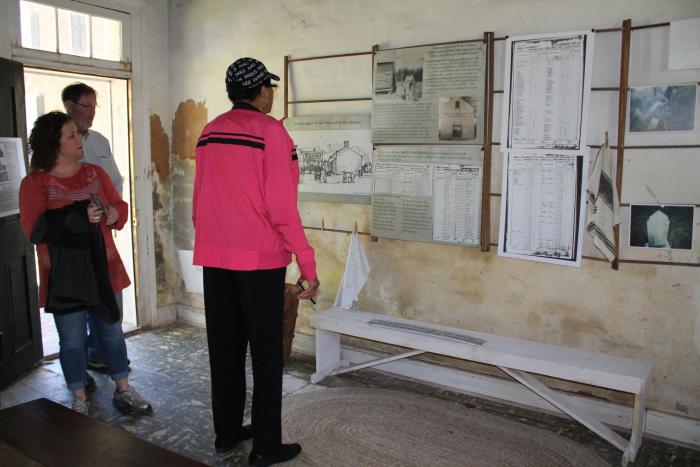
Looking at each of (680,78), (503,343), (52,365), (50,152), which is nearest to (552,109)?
(680,78)

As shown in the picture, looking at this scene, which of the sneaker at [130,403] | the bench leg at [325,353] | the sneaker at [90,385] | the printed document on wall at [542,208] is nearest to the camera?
the printed document on wall at [542,208]

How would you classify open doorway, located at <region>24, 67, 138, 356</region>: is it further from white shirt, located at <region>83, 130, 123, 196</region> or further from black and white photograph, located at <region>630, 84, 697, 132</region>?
black and white photograph, located at <region>630, 84, 697, 132</region>

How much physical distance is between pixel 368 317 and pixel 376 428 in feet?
2.44

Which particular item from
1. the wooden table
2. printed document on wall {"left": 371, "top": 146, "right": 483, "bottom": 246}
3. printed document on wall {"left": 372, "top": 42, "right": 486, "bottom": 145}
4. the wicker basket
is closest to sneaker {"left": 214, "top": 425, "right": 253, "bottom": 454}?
the wooden table

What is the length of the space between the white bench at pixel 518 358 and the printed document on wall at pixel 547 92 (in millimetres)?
1028

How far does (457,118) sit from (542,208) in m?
0.68

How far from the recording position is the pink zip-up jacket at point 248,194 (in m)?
2.20

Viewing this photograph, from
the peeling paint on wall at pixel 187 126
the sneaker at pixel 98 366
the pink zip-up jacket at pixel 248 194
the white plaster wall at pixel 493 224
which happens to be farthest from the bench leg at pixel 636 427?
the peeling paint on wall at pixel 187 126

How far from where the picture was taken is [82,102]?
3.27 meters

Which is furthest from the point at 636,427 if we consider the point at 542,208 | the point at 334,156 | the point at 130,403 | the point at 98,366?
the point at 98,366

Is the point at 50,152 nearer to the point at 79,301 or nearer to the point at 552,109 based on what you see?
the point at 79,301

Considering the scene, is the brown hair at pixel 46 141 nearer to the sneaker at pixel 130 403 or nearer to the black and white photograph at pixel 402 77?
the sneaker at pixel 130 403

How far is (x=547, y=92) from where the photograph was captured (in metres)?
2.93

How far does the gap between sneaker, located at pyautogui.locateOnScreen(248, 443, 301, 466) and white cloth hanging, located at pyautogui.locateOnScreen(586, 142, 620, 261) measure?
69.4 inches
